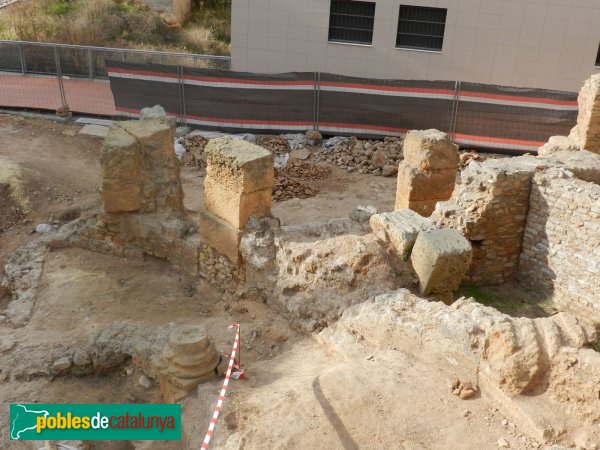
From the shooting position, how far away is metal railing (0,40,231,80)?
15.7 metres

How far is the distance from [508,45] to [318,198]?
21.7 feet

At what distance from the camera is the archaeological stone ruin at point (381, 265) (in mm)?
5715

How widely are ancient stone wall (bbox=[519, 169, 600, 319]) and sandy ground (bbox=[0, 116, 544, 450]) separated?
3.03m

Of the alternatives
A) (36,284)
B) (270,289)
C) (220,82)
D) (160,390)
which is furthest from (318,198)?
(160,390)

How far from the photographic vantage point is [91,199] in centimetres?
1159

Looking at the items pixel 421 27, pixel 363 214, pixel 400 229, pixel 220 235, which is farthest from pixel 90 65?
pixel 400 229

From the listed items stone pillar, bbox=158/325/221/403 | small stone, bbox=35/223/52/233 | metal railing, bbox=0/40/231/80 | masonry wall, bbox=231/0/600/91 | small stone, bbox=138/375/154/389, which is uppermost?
masonry wall, bbox=231/0/600/91

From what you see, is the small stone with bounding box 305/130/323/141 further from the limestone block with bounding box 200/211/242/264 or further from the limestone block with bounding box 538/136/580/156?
the limestone block with bounding box 200/211/242/264

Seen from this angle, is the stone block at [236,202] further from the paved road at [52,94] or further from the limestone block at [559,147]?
the paved road at [52,94]

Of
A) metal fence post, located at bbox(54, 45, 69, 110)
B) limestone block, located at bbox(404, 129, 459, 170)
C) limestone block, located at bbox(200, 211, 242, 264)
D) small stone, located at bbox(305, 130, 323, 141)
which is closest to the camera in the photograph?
limestone block, located at bbox(200, 211, 242, 264)

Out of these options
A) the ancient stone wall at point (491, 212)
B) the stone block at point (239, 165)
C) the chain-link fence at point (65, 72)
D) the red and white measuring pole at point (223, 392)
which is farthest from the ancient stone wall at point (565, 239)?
the chain-link fence at point (65, 72)

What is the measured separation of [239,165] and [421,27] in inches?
374

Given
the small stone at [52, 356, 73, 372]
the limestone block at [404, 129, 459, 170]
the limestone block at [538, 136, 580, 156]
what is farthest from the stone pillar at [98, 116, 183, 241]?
the limestone block at [538, 136, 580, 156]

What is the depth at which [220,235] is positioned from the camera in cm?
847
